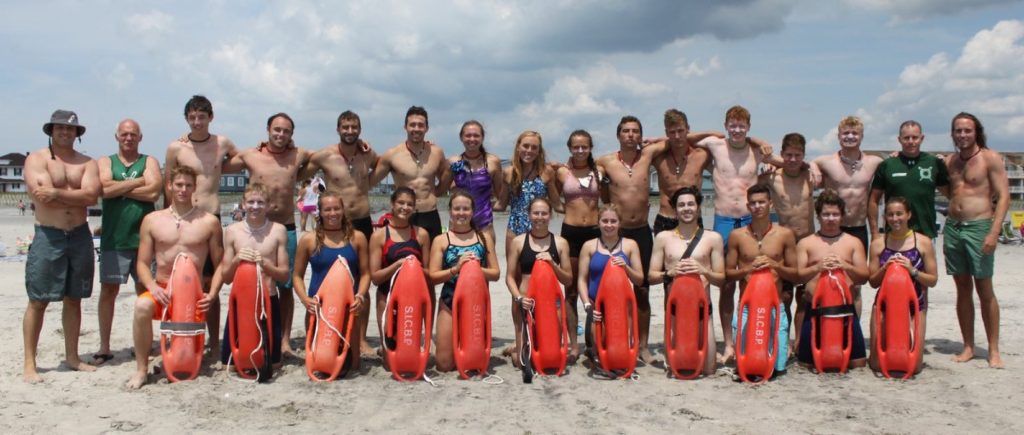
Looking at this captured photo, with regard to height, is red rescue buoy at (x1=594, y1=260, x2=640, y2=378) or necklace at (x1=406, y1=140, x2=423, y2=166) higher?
necklace at (x1=406, y1=140, x2=423, y2=166)

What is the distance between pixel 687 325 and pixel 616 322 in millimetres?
540

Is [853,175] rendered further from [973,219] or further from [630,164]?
[630,164]

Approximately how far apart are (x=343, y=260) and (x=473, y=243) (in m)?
1.05

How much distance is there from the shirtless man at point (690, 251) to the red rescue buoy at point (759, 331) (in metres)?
0.25

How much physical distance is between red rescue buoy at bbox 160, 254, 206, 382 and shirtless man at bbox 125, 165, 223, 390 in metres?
0.07

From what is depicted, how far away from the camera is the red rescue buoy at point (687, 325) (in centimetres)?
551

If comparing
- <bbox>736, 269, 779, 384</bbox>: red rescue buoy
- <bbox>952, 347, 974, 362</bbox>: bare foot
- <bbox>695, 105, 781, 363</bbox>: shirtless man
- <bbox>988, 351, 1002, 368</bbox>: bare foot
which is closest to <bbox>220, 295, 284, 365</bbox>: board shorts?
<bbox>736, 269, 779, 384</bbox>: red rescue buoy

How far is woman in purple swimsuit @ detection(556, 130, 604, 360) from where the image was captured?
6367 millimetres

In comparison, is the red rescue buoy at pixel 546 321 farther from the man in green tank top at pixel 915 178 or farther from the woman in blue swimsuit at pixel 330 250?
the man in green tank top at pixel 915 178

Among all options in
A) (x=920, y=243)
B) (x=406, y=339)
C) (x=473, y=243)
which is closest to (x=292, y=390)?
(x=406, y=339)

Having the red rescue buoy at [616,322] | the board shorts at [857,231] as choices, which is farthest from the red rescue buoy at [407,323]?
the board shorts at [857,231]

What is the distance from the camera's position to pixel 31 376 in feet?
18.1

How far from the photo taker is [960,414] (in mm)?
4703

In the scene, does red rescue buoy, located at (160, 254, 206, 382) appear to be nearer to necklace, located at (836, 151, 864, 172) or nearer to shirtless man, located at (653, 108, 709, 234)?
shirtless man, located at (653, 108, 709, 234)
